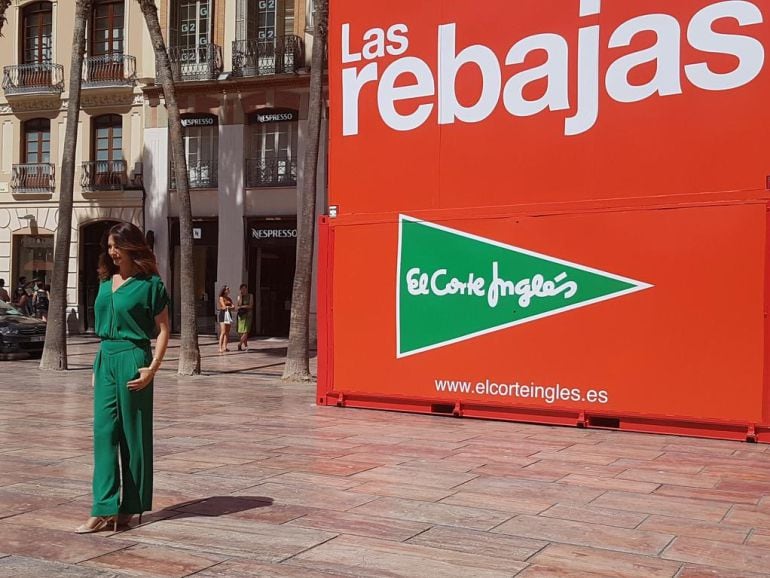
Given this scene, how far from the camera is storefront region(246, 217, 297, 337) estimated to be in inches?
1177

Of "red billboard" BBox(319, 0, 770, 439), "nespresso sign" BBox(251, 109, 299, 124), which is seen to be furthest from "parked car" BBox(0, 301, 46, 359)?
"red billboard" BBox(319, 0, 770, 439)

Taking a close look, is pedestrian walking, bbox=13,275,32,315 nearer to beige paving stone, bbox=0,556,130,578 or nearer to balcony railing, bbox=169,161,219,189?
balcony railing, bbox=169,161,219,189

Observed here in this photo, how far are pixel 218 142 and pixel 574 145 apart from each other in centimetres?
2123

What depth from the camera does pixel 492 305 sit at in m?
11.3

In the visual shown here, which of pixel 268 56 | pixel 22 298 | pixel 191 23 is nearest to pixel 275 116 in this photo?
pixel 268 56

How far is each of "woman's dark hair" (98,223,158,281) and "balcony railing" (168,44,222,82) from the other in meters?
25.1

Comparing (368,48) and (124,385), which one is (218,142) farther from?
(124,385)

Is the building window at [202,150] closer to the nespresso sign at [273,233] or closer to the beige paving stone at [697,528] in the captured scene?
the nespresso sign at [273,233]

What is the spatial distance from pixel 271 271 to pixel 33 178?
890 centimetres

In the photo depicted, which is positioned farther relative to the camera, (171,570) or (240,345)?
(240,345)

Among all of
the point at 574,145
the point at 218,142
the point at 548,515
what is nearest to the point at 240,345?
the point at 218,142

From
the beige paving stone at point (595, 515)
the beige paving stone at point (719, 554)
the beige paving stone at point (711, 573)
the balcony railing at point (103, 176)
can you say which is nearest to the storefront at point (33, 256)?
the balcony railing at point (103, 176)

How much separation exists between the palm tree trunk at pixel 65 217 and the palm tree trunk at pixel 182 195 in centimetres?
148

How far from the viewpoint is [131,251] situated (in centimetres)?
609
